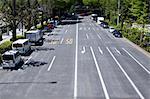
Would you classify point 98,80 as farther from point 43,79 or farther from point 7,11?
point 7,11

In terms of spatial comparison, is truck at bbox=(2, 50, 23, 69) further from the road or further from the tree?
the tree

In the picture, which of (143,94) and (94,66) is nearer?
(143,94)

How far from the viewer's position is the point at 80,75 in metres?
33.0

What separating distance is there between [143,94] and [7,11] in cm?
2990

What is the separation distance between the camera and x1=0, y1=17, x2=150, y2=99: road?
26.8m

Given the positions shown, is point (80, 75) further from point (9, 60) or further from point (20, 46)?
point (20, 46)

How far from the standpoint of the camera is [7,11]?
5084cm

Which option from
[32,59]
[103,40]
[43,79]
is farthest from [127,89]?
[103,40]

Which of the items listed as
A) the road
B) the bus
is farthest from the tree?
the bus

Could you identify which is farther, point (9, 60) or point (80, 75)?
point (9, 60)

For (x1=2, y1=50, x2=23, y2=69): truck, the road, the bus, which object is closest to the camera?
the road

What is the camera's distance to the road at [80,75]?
26766mm

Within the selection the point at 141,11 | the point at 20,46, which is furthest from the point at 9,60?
the point at 141,11

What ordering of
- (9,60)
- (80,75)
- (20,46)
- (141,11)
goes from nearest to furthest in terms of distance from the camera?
1. (80,75)
2. (9,60)
3. (20,46)
4. (141,11)
